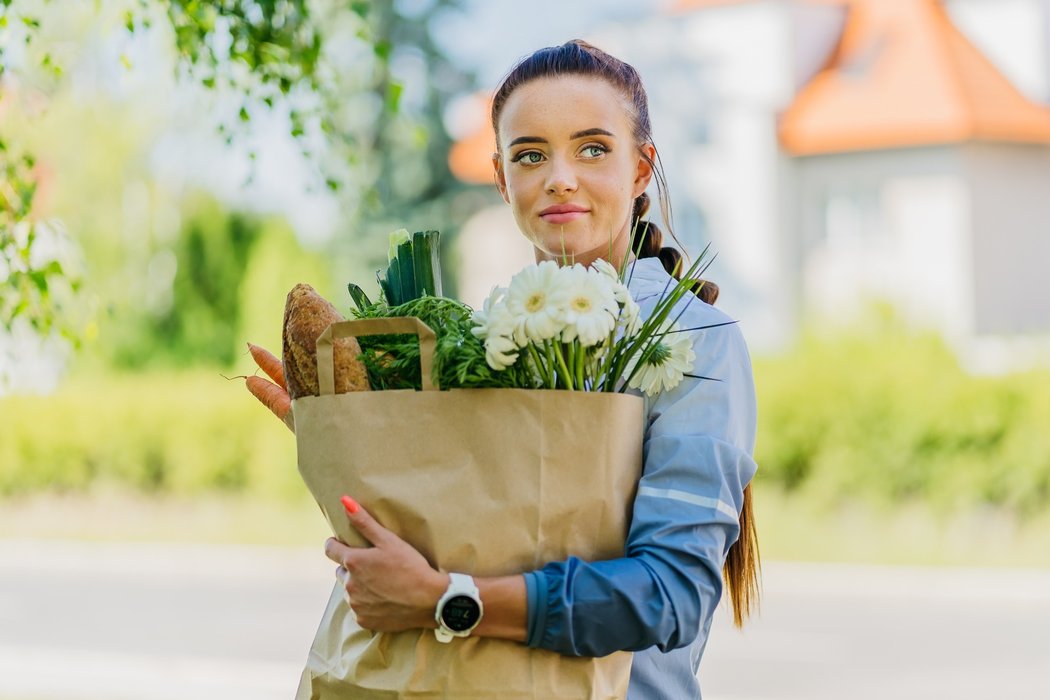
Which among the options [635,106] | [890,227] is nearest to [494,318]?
[635,106]

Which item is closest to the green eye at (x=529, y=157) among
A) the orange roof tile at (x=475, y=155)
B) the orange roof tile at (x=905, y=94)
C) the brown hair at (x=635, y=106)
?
the brown hair at (x=635, y=106)

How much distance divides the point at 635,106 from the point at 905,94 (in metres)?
22.5

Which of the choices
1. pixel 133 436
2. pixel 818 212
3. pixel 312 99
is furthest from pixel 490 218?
pixel 312 99

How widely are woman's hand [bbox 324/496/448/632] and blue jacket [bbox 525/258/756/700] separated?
132 millimetres

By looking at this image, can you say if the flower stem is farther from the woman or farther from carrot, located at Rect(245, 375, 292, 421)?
carrot, located at Rect(245, 375, 292, 421)

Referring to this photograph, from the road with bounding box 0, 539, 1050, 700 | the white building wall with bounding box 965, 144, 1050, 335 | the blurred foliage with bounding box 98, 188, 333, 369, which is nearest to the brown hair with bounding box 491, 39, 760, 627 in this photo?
the road with bounding box 0, 539, 1050, 700

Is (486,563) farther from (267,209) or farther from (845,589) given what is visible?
(267,209)

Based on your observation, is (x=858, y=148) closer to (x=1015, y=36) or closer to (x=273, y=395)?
(x=1015, y=36)

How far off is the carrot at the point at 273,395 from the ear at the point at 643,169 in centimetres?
65

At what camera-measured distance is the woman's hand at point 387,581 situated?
1810 millimetres

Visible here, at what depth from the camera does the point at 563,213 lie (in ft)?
7.11

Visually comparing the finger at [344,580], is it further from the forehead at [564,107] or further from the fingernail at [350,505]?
the forehead at [564,107]

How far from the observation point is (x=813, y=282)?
24406 millimetres

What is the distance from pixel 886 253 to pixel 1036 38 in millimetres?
4722
